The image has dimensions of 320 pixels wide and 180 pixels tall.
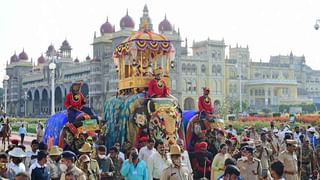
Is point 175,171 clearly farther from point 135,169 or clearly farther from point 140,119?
point 140,119

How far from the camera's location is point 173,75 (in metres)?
65.2

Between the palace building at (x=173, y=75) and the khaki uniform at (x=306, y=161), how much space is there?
46376mm

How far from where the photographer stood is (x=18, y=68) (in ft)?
285

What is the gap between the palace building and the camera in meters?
65.3

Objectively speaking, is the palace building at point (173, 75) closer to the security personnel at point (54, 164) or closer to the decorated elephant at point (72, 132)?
the decorated elephant at point (72, 132)

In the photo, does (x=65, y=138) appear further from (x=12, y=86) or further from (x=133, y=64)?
(x=12, y=86)

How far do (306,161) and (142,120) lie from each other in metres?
3.53

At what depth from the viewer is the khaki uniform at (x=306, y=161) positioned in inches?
421

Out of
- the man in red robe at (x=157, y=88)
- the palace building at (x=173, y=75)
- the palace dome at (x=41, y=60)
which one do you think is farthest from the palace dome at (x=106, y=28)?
the man in red robe at (x=157, y=88)

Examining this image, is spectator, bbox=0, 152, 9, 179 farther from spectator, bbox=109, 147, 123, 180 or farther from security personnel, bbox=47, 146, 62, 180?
spectator, bbox=109, 147, 123, 180

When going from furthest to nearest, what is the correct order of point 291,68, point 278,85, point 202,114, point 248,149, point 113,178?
point 291,68, point 278,85, point 202,114, point 113,178, point 248,149

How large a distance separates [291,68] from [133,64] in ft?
248

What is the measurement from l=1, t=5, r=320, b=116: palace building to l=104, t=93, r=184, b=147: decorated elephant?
144 feet

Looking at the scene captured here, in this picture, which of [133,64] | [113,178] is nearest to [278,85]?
[133,64]
